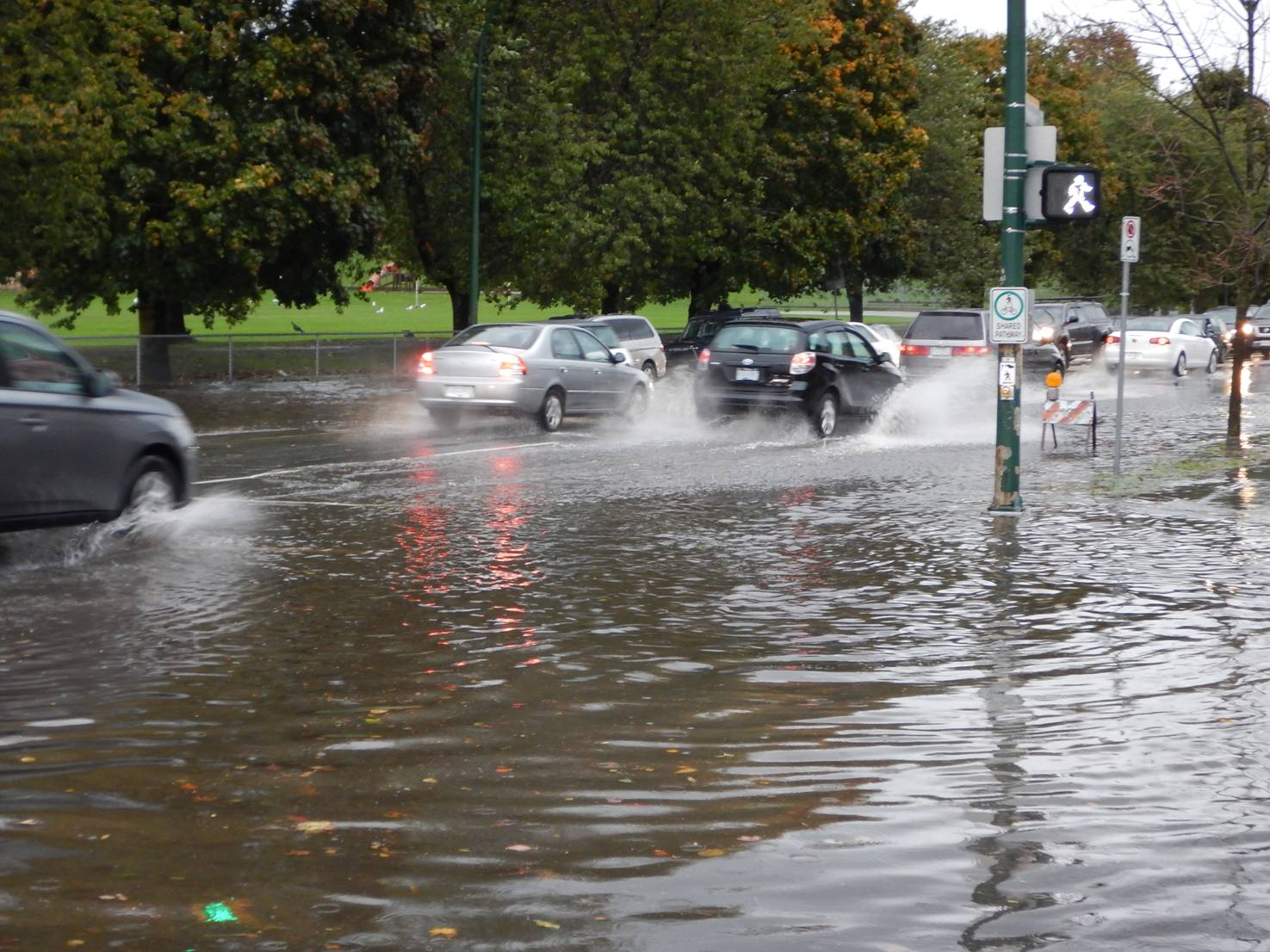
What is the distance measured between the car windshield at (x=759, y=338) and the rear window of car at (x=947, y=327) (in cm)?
762

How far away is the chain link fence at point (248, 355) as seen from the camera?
3278 cm

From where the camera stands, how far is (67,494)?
11.5 m

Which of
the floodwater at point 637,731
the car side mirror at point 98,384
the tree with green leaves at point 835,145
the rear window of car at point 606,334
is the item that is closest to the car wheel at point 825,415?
the rear window of car at point 606,334

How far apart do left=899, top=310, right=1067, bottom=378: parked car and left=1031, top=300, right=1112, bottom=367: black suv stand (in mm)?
9602

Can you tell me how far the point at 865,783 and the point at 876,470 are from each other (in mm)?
12867

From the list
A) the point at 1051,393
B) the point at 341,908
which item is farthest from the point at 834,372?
the point at 341,908

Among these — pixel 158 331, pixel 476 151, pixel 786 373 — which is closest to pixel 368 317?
pixel 158 331

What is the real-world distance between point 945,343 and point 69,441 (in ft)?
70.1

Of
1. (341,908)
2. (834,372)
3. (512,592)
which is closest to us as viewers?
(341,908)

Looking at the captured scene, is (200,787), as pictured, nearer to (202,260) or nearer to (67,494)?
(67,494)

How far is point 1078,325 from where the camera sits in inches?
1797

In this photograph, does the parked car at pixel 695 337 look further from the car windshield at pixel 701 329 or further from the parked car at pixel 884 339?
the parked car at pixel 884 339

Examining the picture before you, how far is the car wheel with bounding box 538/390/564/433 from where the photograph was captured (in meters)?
24.5

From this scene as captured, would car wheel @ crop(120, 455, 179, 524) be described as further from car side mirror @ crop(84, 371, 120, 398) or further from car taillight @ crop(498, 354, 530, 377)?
car taillight @ crop(498, 354, 530, 377)
